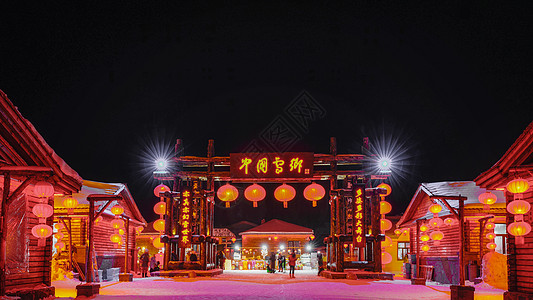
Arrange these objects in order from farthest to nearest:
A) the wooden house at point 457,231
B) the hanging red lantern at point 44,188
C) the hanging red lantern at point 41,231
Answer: the wooden house at point 457,231
the hanging red lantern at point 41,231
the hanging red lantern at point 44,188

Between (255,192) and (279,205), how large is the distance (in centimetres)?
4104

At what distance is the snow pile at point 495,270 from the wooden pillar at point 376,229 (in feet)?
16.9

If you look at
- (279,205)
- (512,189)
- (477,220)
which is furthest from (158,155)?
(279,205)

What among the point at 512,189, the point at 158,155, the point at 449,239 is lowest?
the point at 449,239

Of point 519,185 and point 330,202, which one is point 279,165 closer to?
point 330,202

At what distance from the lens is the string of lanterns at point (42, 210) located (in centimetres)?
1194

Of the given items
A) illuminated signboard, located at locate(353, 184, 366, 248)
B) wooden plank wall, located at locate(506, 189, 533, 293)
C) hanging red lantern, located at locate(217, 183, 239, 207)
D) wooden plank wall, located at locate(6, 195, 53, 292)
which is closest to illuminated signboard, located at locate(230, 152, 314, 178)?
hanging red lantern, located at locate(217, 183, 239, 207)

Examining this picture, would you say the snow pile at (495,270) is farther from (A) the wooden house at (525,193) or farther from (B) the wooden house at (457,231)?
(A) the wooden house at (525,193)

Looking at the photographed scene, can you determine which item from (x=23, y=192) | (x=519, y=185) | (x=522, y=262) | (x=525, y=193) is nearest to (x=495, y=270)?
(x=522, y=262)

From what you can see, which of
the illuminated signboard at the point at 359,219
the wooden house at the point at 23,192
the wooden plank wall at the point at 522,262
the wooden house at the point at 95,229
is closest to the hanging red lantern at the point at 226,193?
the wooden house at the point at 95,229

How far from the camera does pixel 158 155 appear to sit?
25641 mm

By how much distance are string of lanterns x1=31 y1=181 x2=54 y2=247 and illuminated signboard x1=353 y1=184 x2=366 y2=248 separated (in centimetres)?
1414

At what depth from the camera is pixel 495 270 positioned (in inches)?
746

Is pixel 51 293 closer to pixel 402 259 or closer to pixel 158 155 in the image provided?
pixel 158 155
